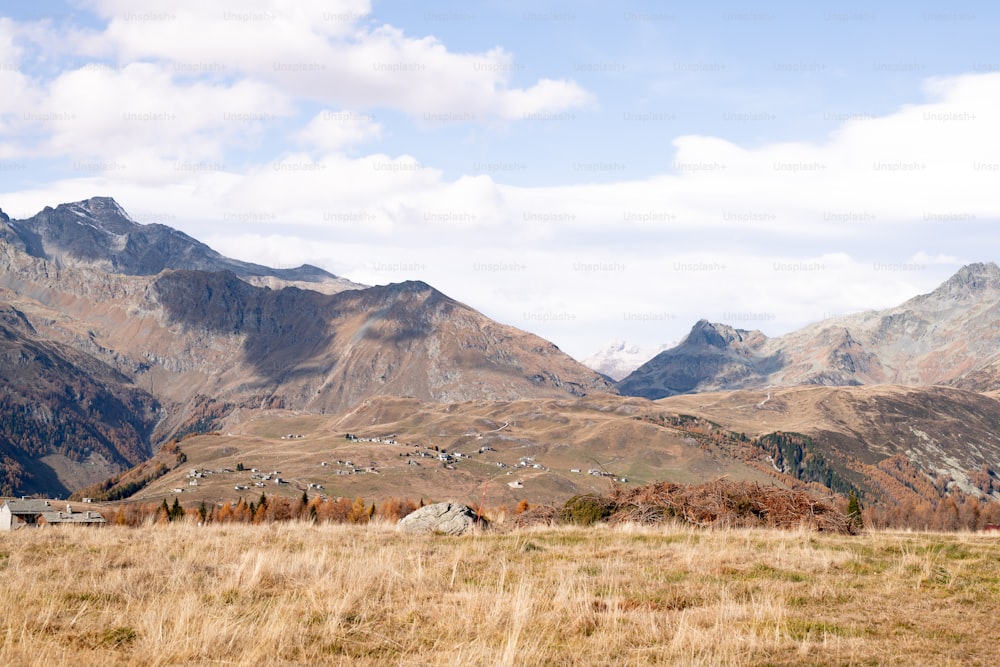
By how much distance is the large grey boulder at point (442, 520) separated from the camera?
25172 millimetres

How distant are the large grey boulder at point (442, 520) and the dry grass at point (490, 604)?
5406 millimetres

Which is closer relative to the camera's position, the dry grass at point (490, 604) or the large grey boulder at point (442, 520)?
the dry grass at point (490, 604)

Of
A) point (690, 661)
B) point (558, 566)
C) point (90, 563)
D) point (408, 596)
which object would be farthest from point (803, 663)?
point (90, 563)

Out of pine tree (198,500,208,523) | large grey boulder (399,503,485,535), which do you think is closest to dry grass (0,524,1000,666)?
large grey boulder (399,503,485,535)

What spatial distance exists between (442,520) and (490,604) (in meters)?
14.2

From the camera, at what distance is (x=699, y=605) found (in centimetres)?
1280

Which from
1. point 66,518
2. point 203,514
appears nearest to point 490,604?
point 66,518

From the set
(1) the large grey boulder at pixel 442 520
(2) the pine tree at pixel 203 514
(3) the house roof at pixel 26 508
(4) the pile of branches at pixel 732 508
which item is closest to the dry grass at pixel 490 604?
(1) the large grey boulder at pixel 442 520

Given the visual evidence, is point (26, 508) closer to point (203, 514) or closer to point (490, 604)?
point (203, 514)

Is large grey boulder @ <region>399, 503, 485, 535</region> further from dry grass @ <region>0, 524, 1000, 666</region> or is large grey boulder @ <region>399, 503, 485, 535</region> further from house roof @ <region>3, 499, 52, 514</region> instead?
house roof @ <region>3, 499, 52, 514</region>

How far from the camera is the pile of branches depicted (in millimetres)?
26109

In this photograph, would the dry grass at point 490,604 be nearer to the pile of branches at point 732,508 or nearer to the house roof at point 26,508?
the pile of branches at point 732,508

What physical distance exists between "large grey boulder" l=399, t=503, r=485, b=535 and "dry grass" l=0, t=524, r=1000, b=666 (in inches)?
213

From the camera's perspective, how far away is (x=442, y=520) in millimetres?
Answer: 25875
